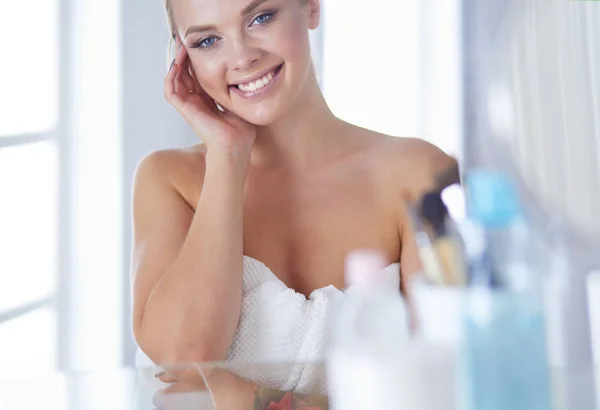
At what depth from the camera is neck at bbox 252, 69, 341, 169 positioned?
1.07 m

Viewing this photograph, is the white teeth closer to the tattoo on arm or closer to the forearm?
the forearm

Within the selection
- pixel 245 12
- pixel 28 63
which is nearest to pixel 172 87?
pixel 245 12

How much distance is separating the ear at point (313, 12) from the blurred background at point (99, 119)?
0.03 feet

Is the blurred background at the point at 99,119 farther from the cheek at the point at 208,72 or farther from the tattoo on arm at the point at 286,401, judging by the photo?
the tattoo on arm at the point at 286,401

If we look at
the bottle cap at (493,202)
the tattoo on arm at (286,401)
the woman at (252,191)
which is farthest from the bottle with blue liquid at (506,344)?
the woman at (252,191)

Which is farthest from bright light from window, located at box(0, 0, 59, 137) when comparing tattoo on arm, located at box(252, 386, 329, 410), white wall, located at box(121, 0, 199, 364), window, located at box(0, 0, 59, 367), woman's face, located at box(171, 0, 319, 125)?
tattoo on arm, located at box(252, 386, 329, 410)

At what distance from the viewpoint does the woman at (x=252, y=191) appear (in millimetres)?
987

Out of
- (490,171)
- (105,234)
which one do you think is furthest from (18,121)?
(490,171)

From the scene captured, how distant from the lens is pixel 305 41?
1042 millimetres

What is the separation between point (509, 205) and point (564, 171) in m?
0.67

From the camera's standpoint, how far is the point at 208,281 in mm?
978

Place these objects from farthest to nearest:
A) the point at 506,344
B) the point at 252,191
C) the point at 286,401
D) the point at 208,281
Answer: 1. the point at 252,191
2. the point at 208,281
3. the point at 286,401
4. the point at 506,344

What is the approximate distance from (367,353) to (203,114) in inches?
23.0

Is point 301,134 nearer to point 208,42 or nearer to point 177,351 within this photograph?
point 208,42
